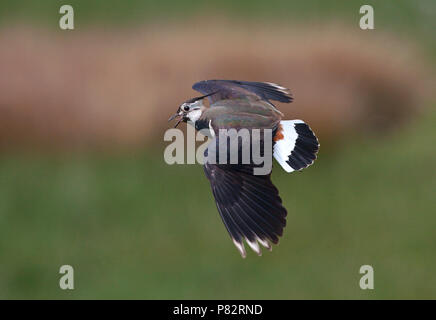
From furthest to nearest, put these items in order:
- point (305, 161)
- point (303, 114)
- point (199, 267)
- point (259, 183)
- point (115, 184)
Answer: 1. point (115, 184)
2. point (303, 114)
3. point (199, 267)
4. point (305, 161)
5. point (259, 183)

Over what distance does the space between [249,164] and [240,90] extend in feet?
2.57

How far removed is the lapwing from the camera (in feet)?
16.6

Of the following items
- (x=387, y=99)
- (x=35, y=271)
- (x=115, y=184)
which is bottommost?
(x=35, y=271)

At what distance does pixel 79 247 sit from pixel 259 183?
3.81 meters

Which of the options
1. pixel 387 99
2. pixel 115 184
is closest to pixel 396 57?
pixel 387 99

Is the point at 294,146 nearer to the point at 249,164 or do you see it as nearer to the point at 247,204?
the point at 249,164

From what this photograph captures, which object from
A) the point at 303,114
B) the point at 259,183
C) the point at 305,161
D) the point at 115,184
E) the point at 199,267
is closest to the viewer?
the point at 259,183

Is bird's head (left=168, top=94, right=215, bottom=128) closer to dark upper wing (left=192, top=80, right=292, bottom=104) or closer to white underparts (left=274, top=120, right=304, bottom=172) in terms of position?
dark upper wing (left=192, top=80, right=292, bottom=104)

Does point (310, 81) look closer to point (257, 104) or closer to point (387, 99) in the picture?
point (387, 99)

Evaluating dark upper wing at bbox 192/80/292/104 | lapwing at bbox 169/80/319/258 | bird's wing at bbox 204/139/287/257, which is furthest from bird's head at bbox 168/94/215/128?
bird's wing at bbox 204/139/287/257

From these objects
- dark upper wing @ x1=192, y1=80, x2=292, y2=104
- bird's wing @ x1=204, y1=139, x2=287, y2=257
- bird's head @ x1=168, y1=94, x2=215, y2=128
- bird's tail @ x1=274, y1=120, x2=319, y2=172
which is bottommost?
bird's wing @ x1=204, y1=139, x2=287, y2=257

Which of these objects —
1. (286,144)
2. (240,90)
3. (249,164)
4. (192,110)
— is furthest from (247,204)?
(240,90)

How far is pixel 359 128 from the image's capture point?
9.96 metres

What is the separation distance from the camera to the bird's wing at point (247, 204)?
5047 mm
